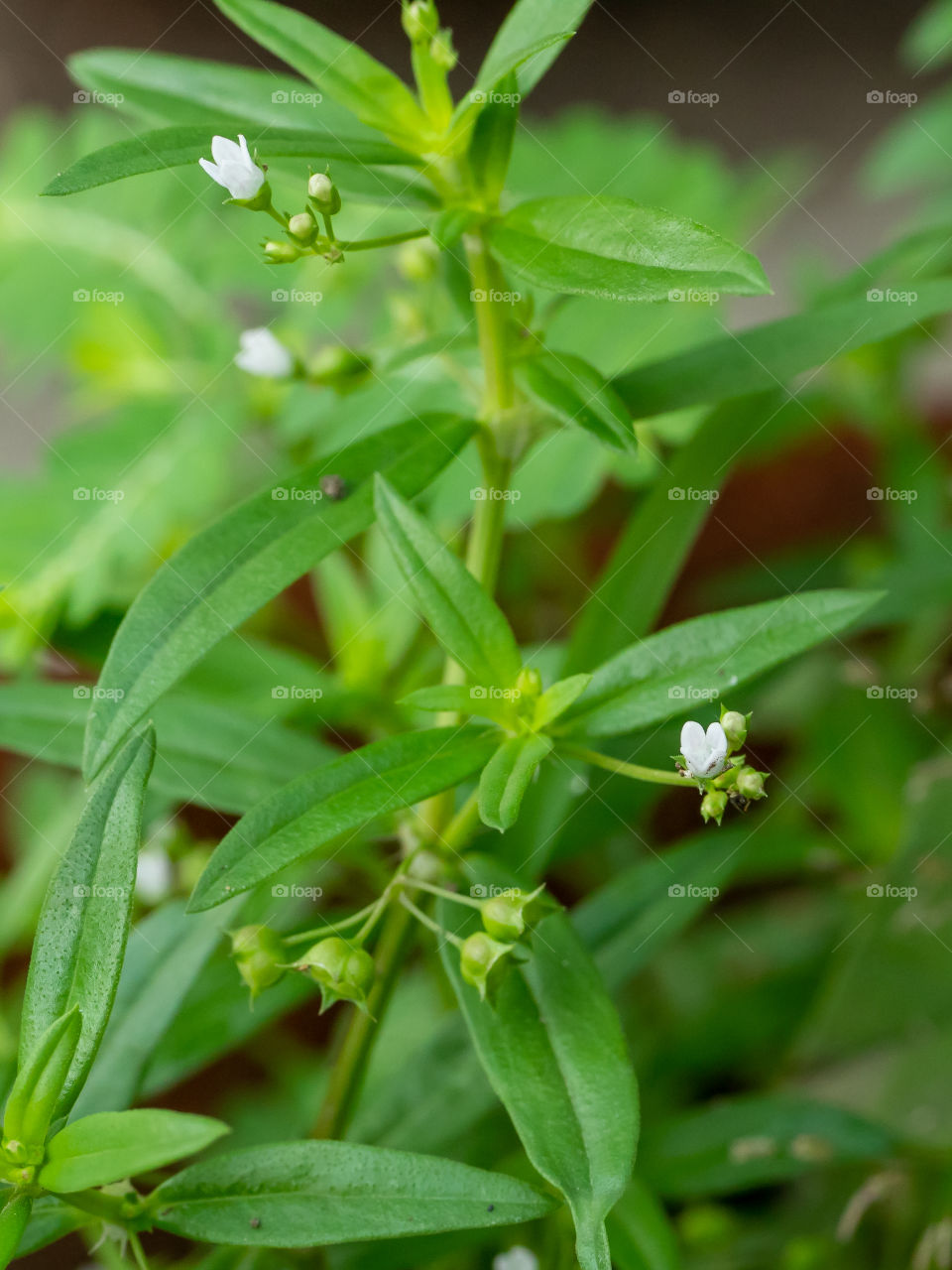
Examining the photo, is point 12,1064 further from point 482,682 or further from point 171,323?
point 171,323

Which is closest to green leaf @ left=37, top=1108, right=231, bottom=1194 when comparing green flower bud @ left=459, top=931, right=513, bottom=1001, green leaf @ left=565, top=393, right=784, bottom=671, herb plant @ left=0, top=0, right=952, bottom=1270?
herb plant @ left=0, top=0, right=952, bottom=1270

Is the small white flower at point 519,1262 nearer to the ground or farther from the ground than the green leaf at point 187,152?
nearer to the ground

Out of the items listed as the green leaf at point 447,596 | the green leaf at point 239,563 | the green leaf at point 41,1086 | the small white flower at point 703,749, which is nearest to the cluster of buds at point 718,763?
the small white flower at point 703,749

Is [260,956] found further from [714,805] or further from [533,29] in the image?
[533,29]

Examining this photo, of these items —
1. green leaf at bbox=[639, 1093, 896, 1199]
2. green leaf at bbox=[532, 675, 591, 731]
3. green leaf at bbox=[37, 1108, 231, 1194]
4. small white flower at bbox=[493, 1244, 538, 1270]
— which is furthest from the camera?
green leaf at bbox=[639, 1093, 896, 1199]

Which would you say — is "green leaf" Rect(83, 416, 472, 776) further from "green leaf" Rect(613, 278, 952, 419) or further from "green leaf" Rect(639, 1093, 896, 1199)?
"green leaf" Rect(639, 1093, 896, 1199)

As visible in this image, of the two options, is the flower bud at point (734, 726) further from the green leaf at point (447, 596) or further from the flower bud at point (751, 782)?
the green leaf at point (447, 596)
